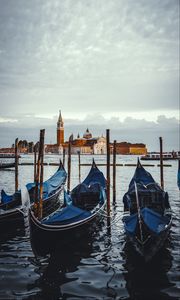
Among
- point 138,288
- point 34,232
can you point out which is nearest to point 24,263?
point 34,232

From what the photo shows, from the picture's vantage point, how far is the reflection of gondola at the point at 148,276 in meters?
5.43

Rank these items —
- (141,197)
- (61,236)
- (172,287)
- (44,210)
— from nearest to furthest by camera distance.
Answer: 1. (172,287)
2. (61,236)
3. (141,197)
4. (44,210)

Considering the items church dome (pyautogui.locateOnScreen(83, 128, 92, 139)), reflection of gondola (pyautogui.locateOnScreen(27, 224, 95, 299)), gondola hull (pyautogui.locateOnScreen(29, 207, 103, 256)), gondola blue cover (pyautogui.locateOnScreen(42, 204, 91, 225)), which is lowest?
reflection of gondola (pyautogui.locateOnScreen(27, 224, 95, 299))

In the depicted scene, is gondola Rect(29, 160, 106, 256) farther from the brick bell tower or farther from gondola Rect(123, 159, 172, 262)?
the brick bell tower

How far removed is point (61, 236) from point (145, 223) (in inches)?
88.6

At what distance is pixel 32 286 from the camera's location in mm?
5754

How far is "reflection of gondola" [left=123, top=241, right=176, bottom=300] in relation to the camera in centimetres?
543

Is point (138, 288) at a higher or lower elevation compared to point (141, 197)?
lower

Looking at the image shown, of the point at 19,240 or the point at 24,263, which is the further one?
the point at 19,240

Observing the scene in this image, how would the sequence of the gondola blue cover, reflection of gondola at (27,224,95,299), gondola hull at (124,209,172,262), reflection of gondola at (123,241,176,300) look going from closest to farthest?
reflection of gondola at (123,241,176,300) < reflection of gondola at (27,224,95,299) < gondola hull at (124,209,172,262) < the gondola blue cover

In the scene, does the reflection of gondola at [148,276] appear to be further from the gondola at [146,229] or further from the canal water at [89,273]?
the gondola at [146,229]

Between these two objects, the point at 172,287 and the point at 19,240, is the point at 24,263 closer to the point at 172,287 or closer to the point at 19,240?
the point at 19,240

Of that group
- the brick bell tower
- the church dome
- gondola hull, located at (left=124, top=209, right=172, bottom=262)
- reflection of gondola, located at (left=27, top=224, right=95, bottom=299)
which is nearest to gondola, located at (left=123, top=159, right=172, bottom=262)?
gondola hull, located at (left=124, top=209, right=172, bottom=262)

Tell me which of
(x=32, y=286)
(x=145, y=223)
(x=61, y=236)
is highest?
(x=145, y=223)
